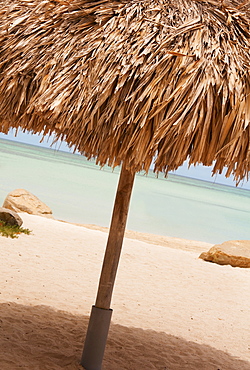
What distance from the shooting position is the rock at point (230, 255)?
29.2 ft

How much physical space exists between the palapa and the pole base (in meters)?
1.13

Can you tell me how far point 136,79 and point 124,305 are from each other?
369 cm

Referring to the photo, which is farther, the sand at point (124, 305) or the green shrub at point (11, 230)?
the green shrub at point (11, 230)

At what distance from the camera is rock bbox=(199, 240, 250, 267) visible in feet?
29.2

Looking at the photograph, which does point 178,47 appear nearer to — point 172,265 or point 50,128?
point 50,128

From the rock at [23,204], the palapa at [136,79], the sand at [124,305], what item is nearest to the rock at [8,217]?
the sand at [124,305]

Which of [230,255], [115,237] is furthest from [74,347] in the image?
[230,255]

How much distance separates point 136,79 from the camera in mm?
2863

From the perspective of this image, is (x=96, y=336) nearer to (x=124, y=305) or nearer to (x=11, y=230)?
(x=124, y=305)

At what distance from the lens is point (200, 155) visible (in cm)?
279

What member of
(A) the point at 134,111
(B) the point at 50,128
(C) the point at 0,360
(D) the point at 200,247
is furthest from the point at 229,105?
(D) the point at 200,247

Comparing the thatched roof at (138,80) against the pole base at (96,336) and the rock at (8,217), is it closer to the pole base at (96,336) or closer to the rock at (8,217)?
the pole base at (96,336)

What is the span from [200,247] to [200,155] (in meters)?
10.1

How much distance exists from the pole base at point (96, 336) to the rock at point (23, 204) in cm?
812
